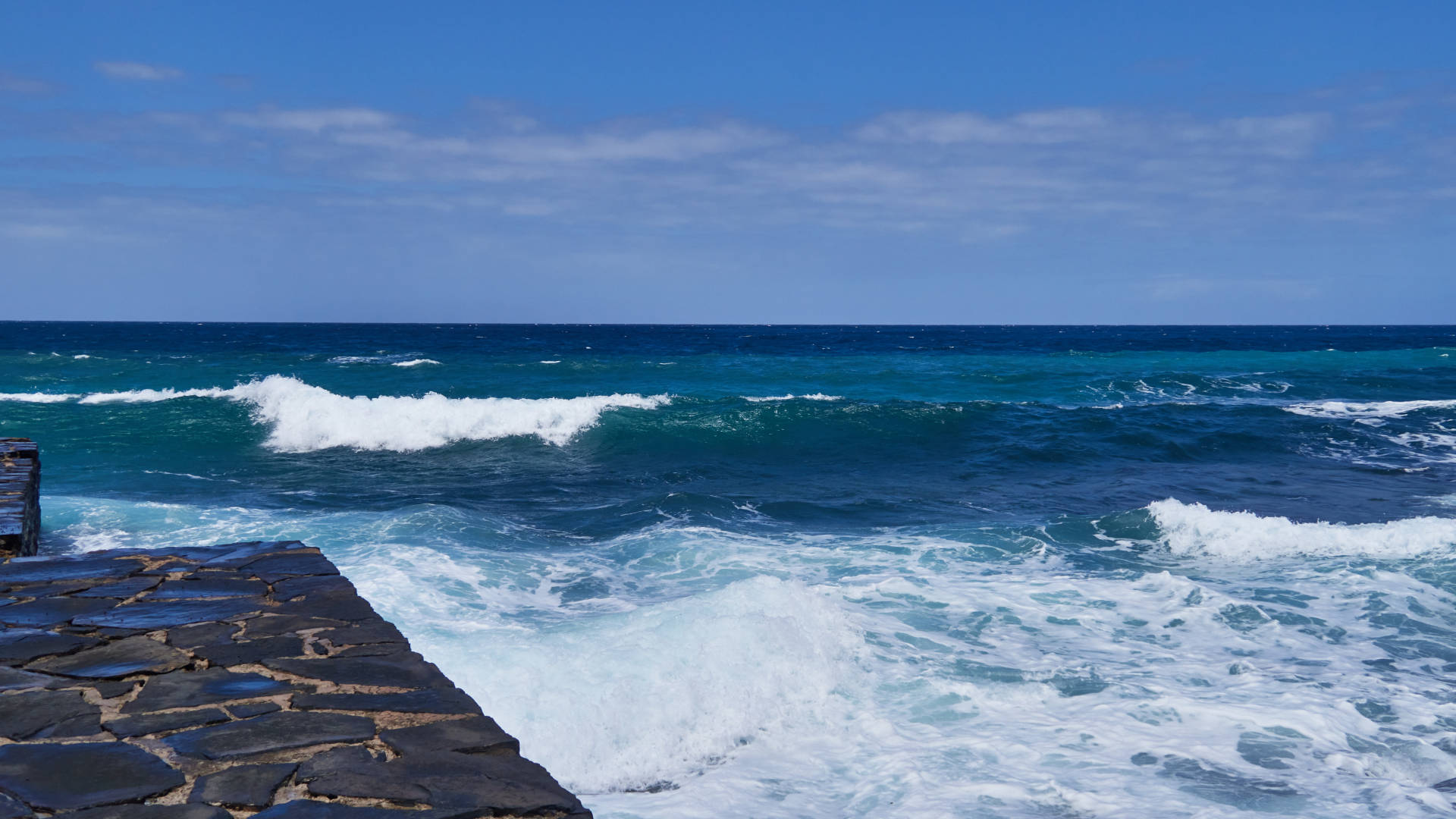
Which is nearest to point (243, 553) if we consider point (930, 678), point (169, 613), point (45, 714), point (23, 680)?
point (169, 613)

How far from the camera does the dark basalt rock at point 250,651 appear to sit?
3.73m

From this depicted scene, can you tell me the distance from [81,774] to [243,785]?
1.56ft

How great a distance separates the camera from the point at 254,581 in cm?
482

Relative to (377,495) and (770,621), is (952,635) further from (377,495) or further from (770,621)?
(377,495)

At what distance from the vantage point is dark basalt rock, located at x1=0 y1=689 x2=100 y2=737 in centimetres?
304

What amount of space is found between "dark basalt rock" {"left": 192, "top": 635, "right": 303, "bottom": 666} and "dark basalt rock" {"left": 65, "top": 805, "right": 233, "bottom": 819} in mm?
1145

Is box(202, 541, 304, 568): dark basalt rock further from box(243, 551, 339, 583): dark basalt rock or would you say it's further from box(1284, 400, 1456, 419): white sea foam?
box(1284, 400, 1456, 419): white sea foam

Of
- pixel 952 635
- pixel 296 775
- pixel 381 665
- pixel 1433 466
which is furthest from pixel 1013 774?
pixel 1433 466

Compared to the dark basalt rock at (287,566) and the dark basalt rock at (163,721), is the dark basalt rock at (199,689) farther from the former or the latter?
the dark basalt rock at (287,566)

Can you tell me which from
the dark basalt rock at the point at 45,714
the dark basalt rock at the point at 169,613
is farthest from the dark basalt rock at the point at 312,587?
the dark basalt rock at the point at 45,714

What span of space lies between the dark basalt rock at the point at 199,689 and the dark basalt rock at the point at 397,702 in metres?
0.17

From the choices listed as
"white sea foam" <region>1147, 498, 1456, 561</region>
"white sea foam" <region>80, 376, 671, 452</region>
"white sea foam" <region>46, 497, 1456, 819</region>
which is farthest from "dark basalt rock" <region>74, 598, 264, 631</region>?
"white sea foam" <region>80, 376, 671, 452</region>

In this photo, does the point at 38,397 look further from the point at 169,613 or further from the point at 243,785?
the point at 243,785

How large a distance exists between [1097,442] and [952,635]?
11616 millimetres
